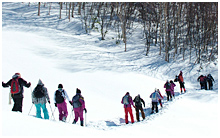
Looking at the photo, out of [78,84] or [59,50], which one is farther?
[59,50]

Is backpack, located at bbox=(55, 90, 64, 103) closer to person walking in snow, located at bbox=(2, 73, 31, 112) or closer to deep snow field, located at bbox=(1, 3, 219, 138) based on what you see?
deep snow field, located at bbox=(1, 3, 219, 138)

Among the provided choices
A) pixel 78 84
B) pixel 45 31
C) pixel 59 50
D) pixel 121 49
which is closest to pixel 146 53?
pixel 121 49

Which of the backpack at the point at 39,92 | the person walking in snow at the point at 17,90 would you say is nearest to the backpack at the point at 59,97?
the backpack at the point at 39,92

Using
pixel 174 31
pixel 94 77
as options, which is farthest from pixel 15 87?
pixel 174 31

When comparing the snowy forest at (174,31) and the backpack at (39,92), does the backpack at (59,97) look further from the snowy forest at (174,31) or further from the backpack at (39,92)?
the snowy forest at (174,31)

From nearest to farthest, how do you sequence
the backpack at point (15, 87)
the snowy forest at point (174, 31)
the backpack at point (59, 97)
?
1. the backpack at point (15, 87)
2. the backpack at point (59, 97)
3. the snowy forest at point (174, 31)

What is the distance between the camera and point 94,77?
15.7 meters

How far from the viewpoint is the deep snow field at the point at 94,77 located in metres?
6.97

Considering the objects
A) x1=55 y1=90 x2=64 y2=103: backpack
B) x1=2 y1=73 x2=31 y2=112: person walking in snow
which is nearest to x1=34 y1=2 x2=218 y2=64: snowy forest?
x1=55 y1=90 x2=64 y2=103: backpack

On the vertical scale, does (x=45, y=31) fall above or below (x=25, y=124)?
above

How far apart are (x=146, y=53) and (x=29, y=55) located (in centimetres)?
1331

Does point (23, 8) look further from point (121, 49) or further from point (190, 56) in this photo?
point (190, 56)

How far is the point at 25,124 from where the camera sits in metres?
5.61

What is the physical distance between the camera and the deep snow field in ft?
22.9
